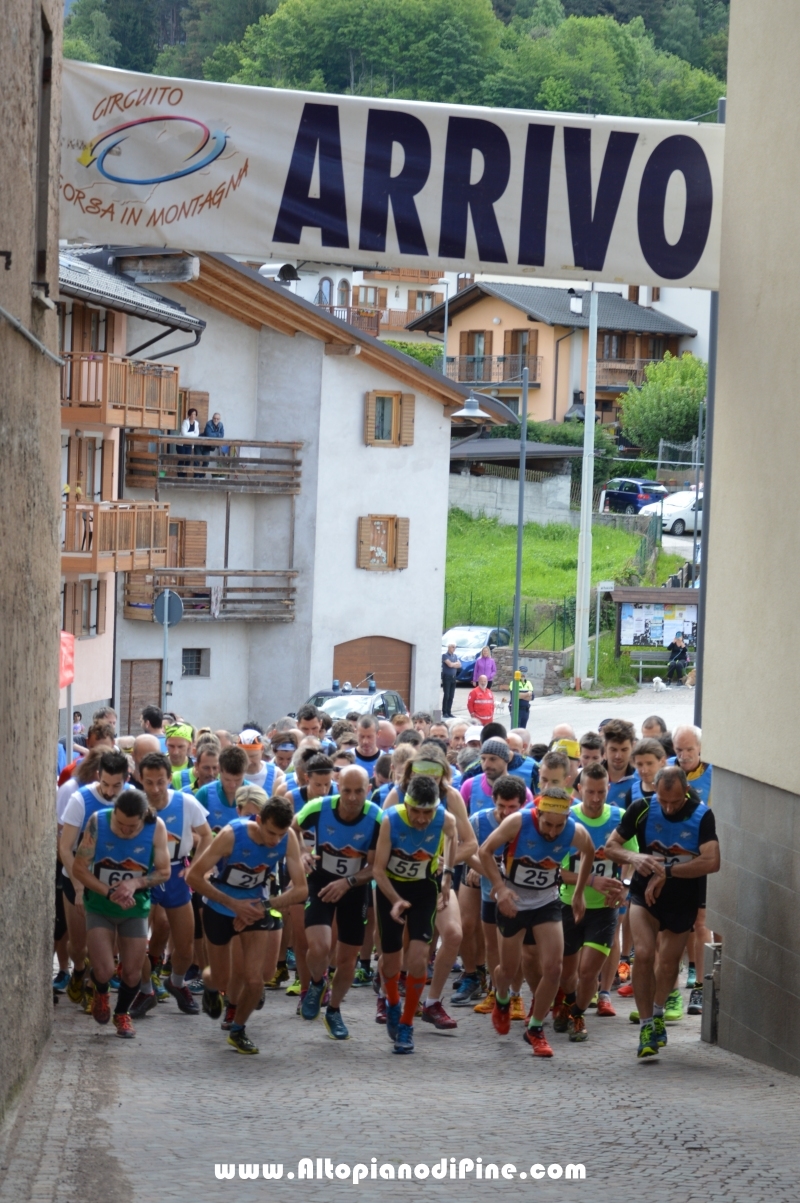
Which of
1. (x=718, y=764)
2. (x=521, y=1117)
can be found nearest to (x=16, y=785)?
(x=521, y=1117)

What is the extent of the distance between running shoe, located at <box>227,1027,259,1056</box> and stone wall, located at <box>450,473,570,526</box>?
5561 cm

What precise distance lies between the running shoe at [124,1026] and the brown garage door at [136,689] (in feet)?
93.0

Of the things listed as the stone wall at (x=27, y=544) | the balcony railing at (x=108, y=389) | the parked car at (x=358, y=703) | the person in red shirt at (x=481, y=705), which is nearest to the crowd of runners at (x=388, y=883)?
the stone wall at (x=27, y=544)

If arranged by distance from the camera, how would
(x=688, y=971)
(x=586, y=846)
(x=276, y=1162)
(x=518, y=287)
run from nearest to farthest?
(x=276, y=1162) → (x=586, y=846) → (x=688, y=971) → (x=518, y=287)

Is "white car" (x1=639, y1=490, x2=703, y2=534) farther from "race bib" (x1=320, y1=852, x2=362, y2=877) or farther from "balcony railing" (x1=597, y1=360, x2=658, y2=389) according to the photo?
"race bib" (x1=320, y1=852, x2=362, y2=877)

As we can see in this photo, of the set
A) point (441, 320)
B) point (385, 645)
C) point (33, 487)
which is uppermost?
point (441, 320)

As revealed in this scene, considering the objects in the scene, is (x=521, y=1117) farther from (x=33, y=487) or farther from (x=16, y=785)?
(x=33, y=487)

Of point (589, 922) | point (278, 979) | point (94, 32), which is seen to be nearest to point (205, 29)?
point (94, 32)

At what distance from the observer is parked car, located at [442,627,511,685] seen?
48500 millimetres

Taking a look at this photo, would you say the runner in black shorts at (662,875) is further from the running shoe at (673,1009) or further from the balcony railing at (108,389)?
the balcony railing at (108,389)

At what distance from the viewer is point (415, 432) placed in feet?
146

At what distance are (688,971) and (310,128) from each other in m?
6.84

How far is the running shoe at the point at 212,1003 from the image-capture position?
11.0 m

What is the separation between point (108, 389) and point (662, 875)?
25408mm
